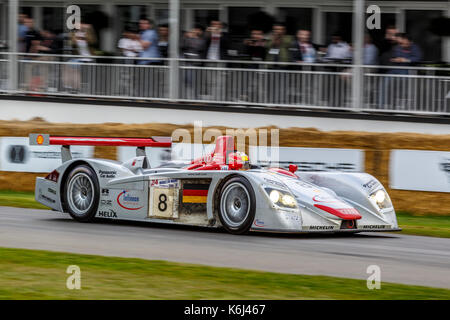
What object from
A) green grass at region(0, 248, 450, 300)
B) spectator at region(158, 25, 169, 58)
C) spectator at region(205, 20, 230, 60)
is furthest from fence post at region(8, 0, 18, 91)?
green grass at region(0, 248, 450, 300)

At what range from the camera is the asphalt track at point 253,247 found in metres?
8.17

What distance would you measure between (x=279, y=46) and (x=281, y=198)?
8690mm

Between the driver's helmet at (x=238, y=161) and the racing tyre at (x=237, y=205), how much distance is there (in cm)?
47

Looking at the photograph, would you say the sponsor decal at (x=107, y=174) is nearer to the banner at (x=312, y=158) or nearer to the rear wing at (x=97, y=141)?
the rear wing at (x=97, y=141)

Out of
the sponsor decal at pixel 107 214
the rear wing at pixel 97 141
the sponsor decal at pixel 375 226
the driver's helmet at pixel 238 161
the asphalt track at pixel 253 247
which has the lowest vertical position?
the asphalt track at pixel 253 247

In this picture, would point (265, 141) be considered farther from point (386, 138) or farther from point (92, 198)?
point (92, 198)

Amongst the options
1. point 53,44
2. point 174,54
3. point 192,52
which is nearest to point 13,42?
point 53,44

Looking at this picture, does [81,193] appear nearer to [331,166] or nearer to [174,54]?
[331,166]

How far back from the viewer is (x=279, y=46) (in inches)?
715

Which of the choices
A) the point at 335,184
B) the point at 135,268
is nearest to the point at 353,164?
the point at 335,184

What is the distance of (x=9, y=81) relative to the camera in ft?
71.5

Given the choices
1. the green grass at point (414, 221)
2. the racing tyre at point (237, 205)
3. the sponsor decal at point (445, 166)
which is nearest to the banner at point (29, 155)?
the green grass at point (414, 221)
